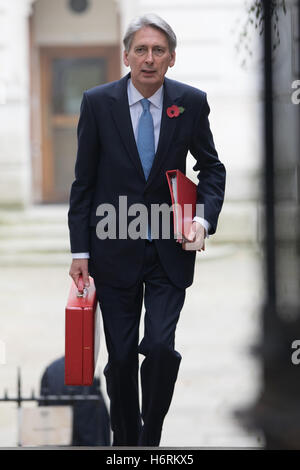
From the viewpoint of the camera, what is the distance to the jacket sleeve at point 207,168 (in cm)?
271

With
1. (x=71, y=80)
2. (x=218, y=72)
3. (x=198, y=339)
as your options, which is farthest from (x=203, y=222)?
(x=71, y=80)

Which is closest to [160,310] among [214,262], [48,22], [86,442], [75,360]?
[75,360]

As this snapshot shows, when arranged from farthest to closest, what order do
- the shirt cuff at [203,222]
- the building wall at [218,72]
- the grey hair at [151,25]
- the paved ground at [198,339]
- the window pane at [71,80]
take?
the window pane at [71,80] < the building wall at [218,72] < the paved ground at [198,339] < the shirt cuff at [203,222] < the grey hair at [151,25]

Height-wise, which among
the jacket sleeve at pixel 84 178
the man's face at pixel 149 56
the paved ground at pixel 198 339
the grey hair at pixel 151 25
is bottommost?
the paved ground at pixel 198 339

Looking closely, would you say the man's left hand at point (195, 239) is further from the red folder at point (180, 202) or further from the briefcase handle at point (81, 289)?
the briefcase handle at point (81, 289)

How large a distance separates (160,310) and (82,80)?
38.9 ft

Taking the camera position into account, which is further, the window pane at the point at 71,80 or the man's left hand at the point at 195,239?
the window pane at the point at 71,80

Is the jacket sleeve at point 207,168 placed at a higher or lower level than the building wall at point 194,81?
lower

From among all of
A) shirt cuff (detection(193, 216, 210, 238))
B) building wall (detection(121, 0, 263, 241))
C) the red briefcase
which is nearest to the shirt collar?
shirt cuff (detection(193, 216, 210, 238))

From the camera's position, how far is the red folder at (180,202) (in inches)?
102

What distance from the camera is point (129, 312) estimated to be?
279 cm

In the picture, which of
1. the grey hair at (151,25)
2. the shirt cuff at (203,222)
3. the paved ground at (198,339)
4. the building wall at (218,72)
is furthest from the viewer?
the building wall at (218,72)

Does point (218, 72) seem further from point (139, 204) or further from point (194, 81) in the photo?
point (139, 204)

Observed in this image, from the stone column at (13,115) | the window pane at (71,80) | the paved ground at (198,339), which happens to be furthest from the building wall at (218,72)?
the window pane at (71,80)
